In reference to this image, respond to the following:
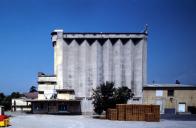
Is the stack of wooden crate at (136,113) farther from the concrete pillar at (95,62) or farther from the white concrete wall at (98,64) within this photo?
the concrete pillar at (95,62)

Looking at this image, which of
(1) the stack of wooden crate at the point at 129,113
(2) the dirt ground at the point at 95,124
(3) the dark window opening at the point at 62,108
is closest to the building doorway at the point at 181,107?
(1) the stack of wooden crate at the point at 129,113

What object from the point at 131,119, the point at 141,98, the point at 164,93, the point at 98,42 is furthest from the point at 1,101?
the point at 131,119

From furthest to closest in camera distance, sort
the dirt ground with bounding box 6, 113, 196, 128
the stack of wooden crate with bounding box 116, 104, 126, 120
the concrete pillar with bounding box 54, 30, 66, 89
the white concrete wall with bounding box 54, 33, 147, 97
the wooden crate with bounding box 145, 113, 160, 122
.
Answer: the concrete pillar with bounding box 54, 30, 66, 89 → the white concrete wall with bounding box 54, 33, 147, 97 → the stack of wooden crate with bounding box 116, 104, 126, 120 → the wooden crate with bounding box 145, 113, 160, 122 → the dirt ground with bounding box 6, 113, 196, 128

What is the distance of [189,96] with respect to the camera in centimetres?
5725

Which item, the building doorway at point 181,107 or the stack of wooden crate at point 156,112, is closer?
the stack of wooden crate at point 156,112

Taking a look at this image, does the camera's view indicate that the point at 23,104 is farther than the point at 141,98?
Yes

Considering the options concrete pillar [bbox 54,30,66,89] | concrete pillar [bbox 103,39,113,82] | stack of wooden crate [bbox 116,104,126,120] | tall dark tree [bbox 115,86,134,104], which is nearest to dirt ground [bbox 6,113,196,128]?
stack of wooden crate [bbox 116,104,126,120]

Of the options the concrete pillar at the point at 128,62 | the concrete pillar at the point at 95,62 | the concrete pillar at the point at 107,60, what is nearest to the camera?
the concrete pillar at the point at 128,62

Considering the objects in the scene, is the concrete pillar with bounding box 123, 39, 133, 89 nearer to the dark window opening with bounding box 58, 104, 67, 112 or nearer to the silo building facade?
the silo building facade

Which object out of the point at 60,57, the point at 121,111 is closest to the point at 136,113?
the point at 121,111

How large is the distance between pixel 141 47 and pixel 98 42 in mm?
8072

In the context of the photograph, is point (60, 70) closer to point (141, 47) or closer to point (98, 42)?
point (98, 42)

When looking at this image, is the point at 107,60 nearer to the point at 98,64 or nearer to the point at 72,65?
the point at 98,64

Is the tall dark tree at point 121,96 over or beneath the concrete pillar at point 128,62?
beneath
